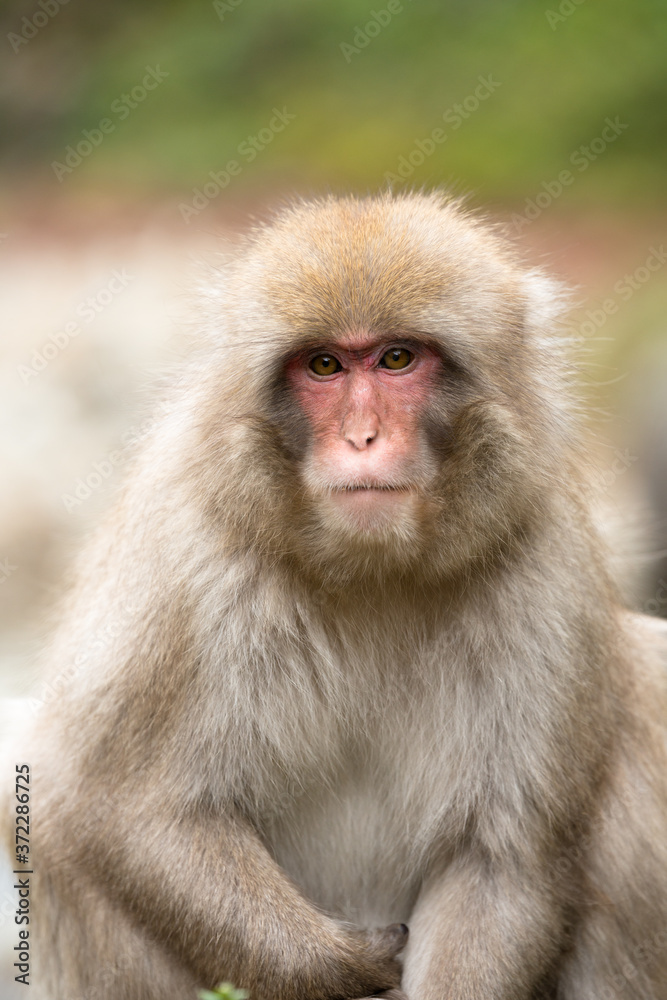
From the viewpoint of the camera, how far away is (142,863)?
12.7 ft

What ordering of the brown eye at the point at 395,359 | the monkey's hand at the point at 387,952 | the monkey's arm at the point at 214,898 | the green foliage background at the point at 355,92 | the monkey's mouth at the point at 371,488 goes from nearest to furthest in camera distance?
the monkey's mouth at the point at 371,488
the brown eye at the point at 395,359
the monkey's arm at the point at 214,898
the monkey's hand at the point at 387,952
the green foliage background at the point at 355,92

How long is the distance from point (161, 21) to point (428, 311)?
8.32 metres

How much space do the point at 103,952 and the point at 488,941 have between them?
3.76 feet

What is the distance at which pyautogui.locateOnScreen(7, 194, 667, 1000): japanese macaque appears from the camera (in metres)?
3.57

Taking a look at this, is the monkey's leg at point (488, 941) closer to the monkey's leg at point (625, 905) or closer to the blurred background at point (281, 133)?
the monkey's leg at point (625, 905)

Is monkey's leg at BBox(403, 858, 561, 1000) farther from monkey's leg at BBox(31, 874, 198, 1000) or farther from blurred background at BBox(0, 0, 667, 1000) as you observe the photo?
blurred background at BBox(0, 0, 667, 1000)

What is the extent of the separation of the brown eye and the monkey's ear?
0.48m

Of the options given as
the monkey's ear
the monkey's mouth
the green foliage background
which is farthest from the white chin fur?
the green foliage background

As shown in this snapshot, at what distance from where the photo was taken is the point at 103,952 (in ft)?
13.2

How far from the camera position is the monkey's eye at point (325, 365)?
356 cm

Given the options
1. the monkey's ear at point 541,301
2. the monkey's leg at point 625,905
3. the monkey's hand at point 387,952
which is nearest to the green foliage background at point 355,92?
the monkey's ear at point 541,301

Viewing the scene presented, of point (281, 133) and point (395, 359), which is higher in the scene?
point (281, 133)

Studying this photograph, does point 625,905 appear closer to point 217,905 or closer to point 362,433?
point 217,905

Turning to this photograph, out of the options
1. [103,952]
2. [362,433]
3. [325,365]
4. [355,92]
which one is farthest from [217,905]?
[355,92]
